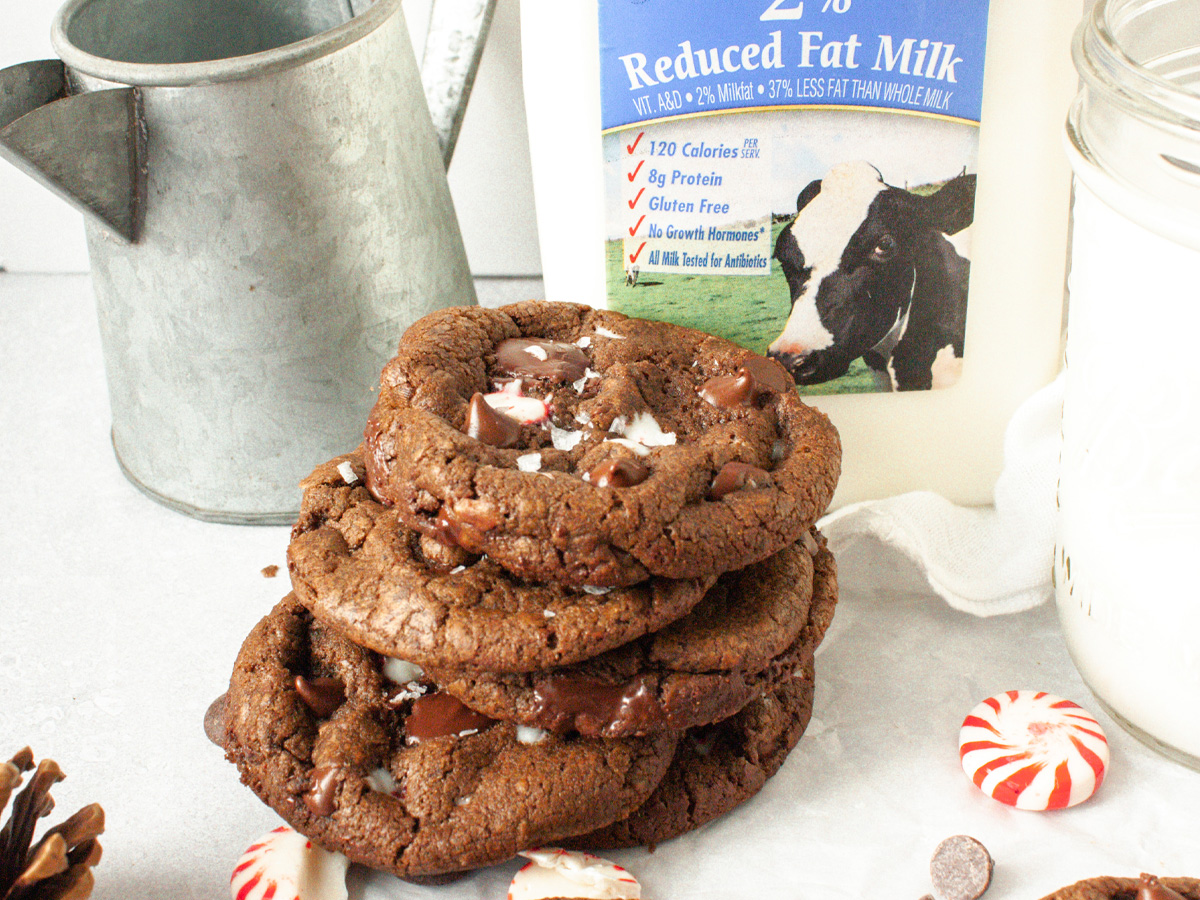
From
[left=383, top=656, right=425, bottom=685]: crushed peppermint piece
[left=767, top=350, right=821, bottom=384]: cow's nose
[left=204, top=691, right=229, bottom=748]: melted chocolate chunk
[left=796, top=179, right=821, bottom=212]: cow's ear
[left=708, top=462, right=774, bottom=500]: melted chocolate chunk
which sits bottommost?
[left=204, top=691, right=229, bottom=748]: melted chocolate chunk

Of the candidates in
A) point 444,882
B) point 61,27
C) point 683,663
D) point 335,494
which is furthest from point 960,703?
point 61,27

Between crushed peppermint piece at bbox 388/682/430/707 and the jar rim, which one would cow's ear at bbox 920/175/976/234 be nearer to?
the jar rim

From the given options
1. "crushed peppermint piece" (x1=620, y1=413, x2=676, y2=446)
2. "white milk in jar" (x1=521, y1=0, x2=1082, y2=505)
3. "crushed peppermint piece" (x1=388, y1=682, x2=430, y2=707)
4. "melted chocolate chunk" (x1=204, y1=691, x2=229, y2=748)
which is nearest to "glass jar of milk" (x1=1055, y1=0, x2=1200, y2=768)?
"white milk in jar" (x1=521, y1=0, x2=1082, y2=505)

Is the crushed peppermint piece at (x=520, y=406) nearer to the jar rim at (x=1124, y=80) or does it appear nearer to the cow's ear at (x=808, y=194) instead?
the cow's ear at (x=808, y=194)

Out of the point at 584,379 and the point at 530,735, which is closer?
the point at 530,735

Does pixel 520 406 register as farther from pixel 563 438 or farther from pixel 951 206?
pixel 951 206

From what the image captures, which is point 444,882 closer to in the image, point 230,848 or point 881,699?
point 230,848

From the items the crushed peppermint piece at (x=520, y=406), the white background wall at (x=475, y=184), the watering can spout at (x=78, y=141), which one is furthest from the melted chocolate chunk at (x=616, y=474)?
the white background wall at (x=475, y=184)

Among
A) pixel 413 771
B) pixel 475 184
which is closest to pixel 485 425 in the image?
pixel 413 771
